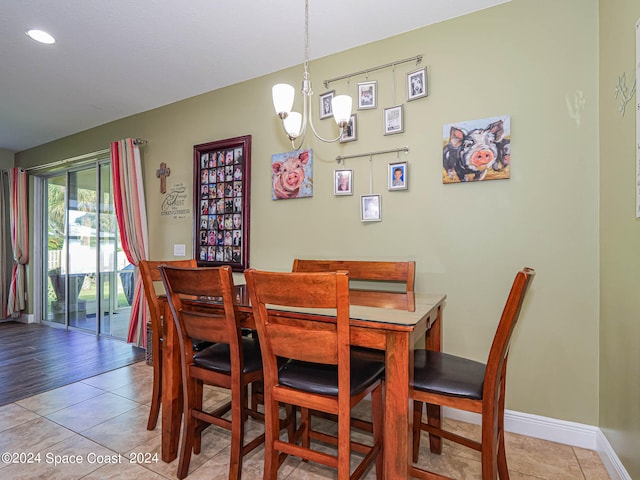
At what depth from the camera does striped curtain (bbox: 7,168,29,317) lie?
15.5 feet

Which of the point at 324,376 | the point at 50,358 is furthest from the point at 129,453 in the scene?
the point at 50,358

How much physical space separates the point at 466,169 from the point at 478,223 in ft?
1.12

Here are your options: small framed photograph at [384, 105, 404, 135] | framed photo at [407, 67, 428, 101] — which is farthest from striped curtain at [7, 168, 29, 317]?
framed photo at [407, 67, 428, 101]

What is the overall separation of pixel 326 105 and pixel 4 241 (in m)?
5.34

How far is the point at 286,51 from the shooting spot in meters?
2.52

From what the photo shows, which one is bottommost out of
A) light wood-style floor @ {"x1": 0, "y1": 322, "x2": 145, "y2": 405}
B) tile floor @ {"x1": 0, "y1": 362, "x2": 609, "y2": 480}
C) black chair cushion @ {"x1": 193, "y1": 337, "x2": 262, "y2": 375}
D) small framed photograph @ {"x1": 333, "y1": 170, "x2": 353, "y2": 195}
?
light wood-style floor @ {"x1": 0, "y1": 322, "x2": 145, "y2": 405}

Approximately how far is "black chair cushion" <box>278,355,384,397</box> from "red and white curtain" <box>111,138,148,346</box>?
2673 mm

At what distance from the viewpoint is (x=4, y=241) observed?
4.92 metres

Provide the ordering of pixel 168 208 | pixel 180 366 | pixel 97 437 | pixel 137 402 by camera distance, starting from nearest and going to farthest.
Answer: pixel 180 366
pixel 97 437
pixel 137 402
pixel 168 208

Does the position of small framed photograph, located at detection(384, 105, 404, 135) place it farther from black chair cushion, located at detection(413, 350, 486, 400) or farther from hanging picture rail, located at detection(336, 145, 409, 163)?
black chair cushion, located at detection(413, 350, 486, 400)

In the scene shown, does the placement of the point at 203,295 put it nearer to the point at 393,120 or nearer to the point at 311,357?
the point at 311,357

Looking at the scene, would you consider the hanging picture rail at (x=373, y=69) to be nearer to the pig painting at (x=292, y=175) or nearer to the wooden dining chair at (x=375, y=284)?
the pig painting at (x=292, y=175)

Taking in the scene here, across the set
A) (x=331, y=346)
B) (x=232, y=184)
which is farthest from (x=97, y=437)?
(x=232, y=184)

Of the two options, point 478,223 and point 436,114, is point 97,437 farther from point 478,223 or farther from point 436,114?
point 436,114
